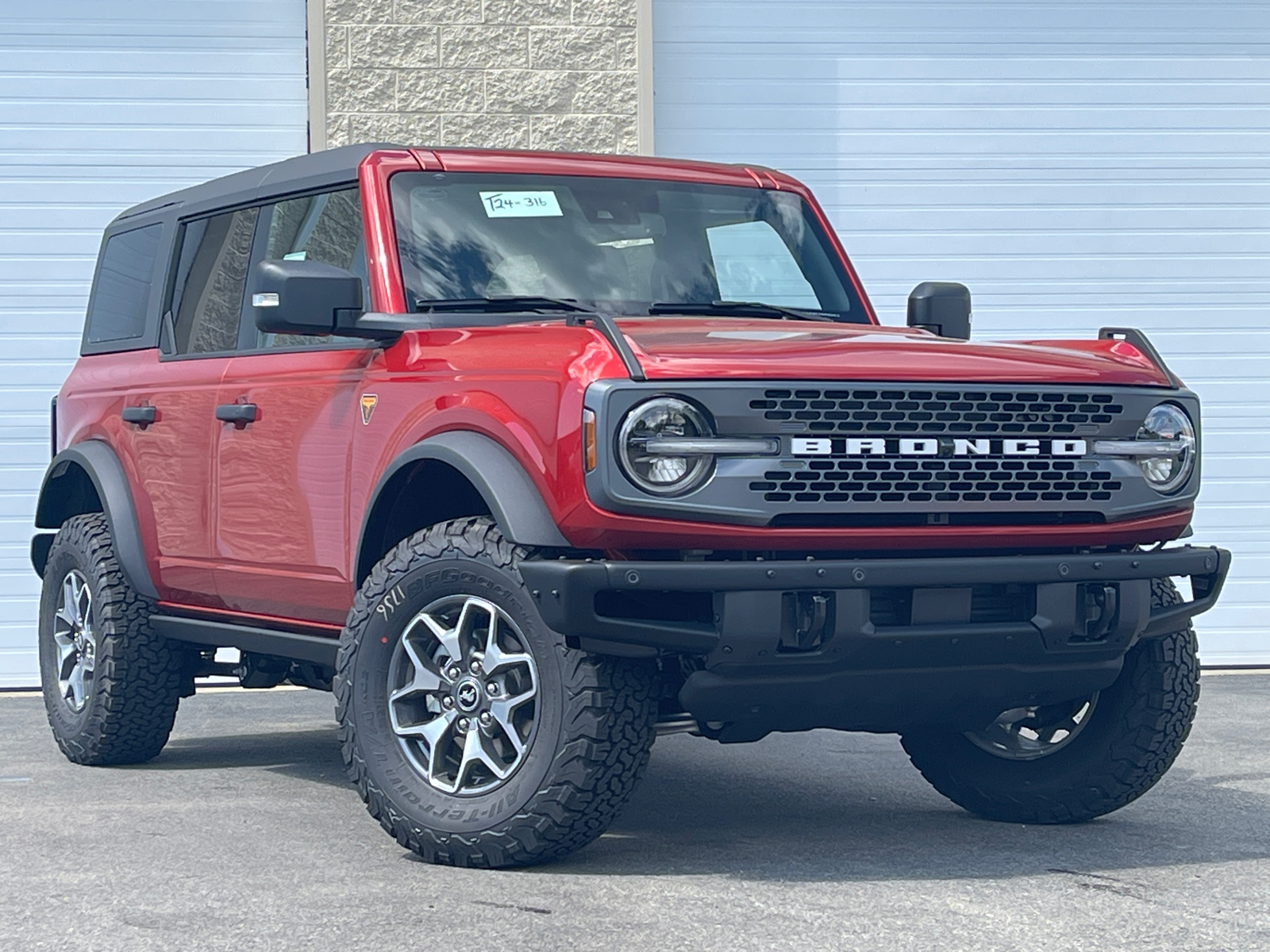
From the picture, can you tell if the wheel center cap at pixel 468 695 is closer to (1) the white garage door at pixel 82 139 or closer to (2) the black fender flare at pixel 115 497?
(2) the black fender flare at pixel 115 497

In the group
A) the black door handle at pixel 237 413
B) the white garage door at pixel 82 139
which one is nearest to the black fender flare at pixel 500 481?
the black door handle at pixel 237 413

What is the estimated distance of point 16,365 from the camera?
34.8ft

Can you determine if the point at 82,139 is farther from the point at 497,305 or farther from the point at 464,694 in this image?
the point at 464,694

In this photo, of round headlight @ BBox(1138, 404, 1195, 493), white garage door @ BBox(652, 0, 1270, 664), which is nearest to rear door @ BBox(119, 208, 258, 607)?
round headlight @ BBox(1138, 404, 1195, 493)

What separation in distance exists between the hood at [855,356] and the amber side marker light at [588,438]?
17cm

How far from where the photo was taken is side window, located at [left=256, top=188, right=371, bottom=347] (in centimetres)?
592

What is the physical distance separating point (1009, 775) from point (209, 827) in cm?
231

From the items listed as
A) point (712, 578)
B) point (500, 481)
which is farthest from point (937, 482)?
point (500, 481)

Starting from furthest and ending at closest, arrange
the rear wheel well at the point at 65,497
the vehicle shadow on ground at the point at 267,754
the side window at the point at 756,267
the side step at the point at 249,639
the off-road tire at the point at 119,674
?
the rear wheel well at the point at 65,497, the vehicle shadow on ground at the point at 267,754, the off-road tire at the point at 119,674, the side window at the point at 756,267, the side step at the point at 249,639

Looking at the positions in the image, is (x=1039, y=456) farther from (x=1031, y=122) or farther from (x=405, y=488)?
(x=1031, y=122)

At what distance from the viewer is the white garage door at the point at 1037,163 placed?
1102 centimetres

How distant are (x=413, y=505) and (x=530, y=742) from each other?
93cm

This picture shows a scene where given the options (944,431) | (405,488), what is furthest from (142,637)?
(944,431)

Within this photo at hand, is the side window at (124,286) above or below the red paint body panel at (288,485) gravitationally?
above
